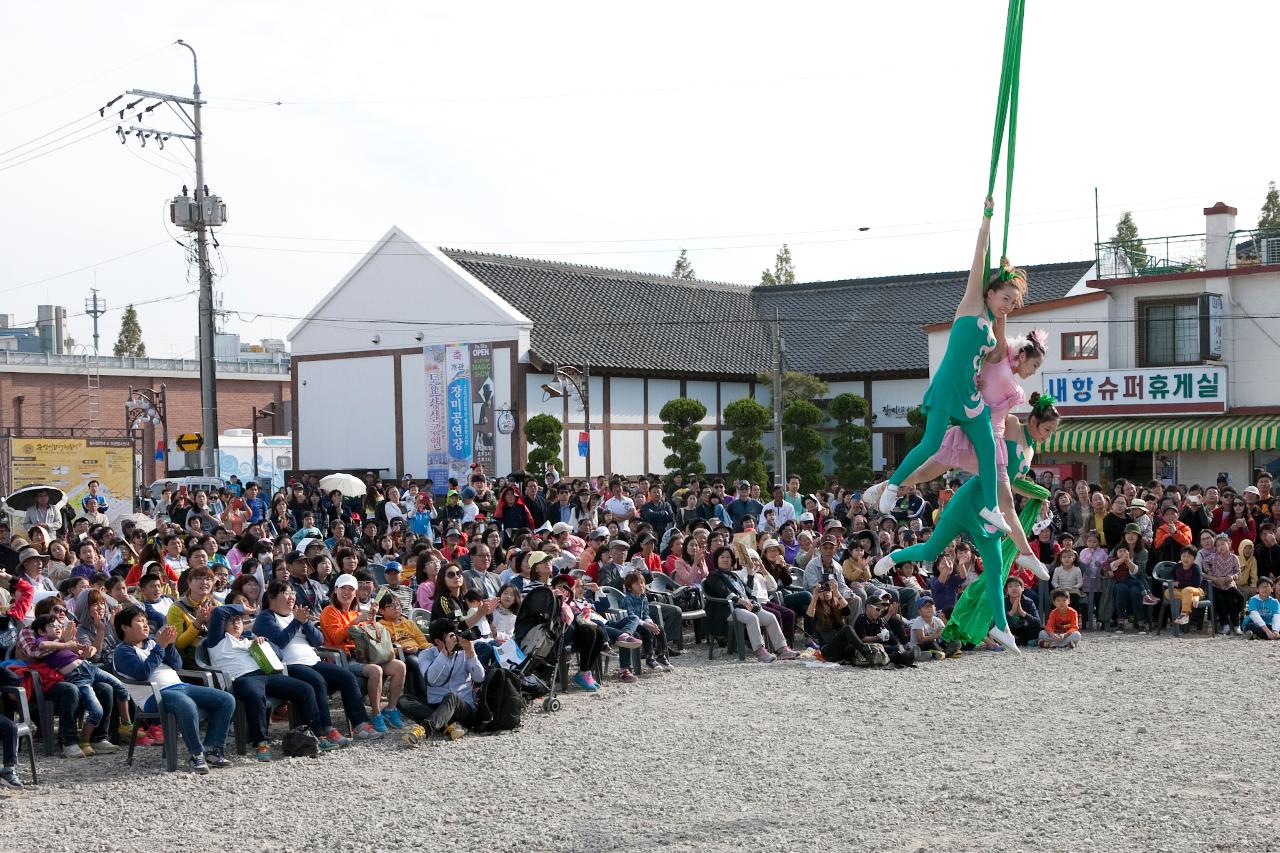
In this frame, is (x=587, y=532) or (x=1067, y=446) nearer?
(x=587, y=532)

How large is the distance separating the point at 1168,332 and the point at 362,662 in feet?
61.8

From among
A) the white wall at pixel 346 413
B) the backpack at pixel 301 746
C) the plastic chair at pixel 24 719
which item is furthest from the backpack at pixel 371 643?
the white wall at pixel 346 413

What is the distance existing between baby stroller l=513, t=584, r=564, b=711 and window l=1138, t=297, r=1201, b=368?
56.1 feet

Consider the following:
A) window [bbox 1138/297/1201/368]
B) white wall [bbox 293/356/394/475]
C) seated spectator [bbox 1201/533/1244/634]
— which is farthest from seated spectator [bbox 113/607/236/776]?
white wall [bbox 293/356/394/475]

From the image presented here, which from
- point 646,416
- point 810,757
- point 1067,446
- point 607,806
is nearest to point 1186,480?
point 1067,446

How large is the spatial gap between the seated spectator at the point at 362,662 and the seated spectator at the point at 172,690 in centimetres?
101

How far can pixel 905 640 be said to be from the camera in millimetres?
12227

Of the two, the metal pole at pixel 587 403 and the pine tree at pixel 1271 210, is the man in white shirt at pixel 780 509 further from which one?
the pine tree at pixel 1271 210

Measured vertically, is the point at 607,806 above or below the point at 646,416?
below

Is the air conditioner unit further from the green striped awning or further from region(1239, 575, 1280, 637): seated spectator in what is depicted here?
region(1239, 575, 1280, 637): seated spectator

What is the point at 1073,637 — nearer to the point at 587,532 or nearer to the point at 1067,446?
the point at 587,532

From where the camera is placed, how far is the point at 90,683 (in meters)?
8.43

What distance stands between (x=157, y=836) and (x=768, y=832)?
3050mm

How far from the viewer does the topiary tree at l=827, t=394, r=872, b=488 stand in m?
28.3
